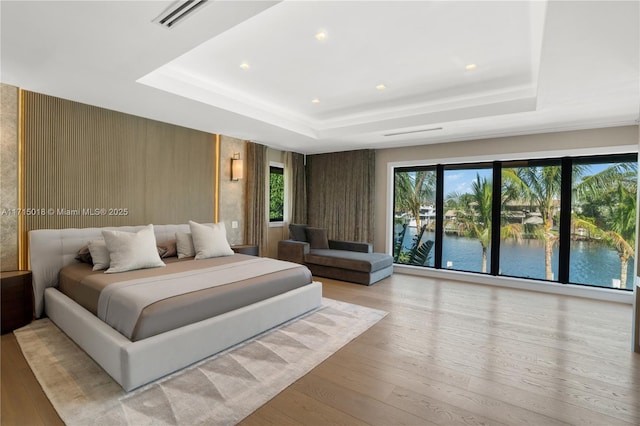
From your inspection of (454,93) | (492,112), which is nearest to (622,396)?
(492,112)

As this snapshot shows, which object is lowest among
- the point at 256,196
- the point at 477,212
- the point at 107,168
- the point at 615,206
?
the point at 477,212

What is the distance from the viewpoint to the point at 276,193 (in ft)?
21.2

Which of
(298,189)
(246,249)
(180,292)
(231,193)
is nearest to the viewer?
(180,292)

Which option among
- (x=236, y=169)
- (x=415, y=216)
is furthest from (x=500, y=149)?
(x=236, y=169)

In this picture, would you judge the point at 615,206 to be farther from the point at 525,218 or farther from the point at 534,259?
the point at 534,259

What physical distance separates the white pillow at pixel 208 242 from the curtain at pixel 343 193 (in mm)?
2964

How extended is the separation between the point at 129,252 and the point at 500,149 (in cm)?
552

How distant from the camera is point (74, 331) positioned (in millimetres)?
2619

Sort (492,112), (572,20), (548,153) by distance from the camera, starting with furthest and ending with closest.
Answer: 1. (548,153)
2. (492,112)
3. (572,20)

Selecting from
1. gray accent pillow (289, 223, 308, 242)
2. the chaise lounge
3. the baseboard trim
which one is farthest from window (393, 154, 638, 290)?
gray accent pillow (289, 223, 308, 242)

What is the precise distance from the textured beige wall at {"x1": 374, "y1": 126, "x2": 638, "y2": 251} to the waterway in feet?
3.31

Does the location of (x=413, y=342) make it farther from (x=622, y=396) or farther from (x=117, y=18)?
(x=117, y=18)

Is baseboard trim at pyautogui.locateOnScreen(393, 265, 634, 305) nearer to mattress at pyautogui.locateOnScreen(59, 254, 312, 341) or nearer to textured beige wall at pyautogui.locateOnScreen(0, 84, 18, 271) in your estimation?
mattress at pyautogui.locateOnScreen(59, 254, 312, 341)

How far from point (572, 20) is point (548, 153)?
11.1 feet
